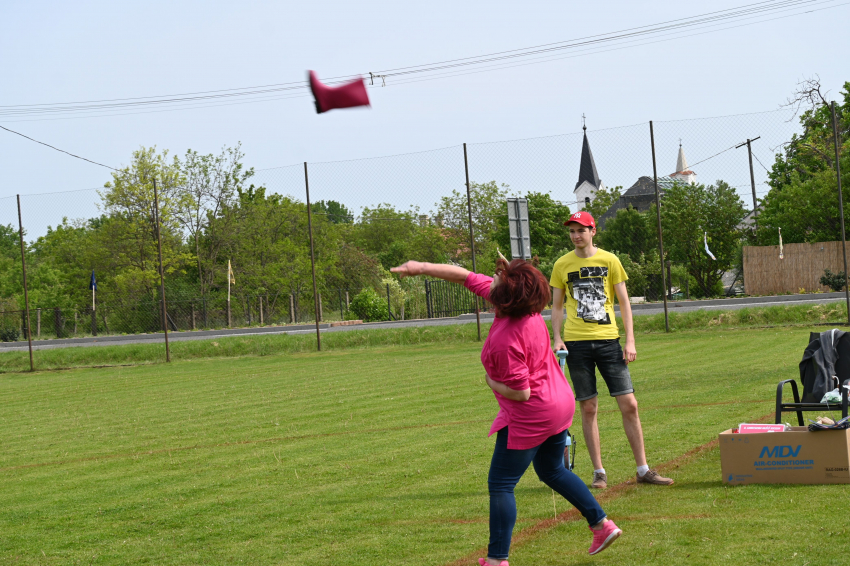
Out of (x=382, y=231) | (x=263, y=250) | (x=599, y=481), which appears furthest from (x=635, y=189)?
(x=599, y=481)

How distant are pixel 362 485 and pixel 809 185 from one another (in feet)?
112

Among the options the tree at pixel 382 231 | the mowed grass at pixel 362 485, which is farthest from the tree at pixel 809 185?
the tree at pixel 382 231

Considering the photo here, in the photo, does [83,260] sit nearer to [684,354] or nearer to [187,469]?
[684,354]

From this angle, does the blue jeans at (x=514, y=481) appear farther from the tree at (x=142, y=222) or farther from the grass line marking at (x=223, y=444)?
the tree at (x=142, y=222)

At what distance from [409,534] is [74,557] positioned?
2016mm

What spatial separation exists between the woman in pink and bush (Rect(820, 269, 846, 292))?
101 feet

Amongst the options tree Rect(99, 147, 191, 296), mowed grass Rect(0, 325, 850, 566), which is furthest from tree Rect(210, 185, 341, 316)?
mowed grass Rect(0, 325, 850, 566)

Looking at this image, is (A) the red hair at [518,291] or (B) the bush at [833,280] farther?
(B) the bush at [833,280]

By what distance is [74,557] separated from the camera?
509cm

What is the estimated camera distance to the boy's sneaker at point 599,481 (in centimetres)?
590

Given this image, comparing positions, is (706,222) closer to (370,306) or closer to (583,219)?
(370,306)

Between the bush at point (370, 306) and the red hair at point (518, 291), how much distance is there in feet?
111

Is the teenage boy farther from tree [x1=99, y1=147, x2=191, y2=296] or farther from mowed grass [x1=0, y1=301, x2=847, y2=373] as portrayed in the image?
tree [x1=99, y1=147, x2=191, y2=296]

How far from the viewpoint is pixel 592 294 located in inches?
238
